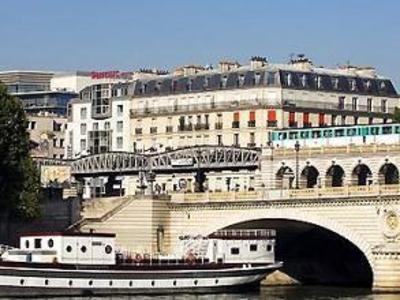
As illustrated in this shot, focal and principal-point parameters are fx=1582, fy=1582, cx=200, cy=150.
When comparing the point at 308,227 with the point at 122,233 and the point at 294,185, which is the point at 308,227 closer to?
the point at 294,185

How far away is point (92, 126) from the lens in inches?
5664

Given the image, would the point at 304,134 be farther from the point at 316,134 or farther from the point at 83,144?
the point at 83,144

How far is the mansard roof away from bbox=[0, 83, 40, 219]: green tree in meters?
28.3

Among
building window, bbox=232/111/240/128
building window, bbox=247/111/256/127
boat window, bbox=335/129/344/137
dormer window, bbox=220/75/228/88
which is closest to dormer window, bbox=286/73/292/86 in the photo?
building window, bbox=247/111/256/127

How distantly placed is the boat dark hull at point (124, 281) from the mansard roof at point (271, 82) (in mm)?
37774

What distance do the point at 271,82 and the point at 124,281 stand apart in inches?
1702

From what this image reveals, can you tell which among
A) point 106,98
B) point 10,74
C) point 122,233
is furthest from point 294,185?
point 10,74

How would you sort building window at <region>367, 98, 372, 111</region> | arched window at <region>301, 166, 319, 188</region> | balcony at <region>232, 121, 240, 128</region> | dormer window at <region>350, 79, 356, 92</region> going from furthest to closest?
building window at <region>367, 98, 372, 111</region>
dormer window at <region>350, 79, 356, 92</region>
balcony at <region>232, 121, 240, 128</region>
arched window at <region>301, 166, 319, 188</region>

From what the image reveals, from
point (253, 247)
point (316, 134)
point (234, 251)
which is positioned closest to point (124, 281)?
point (234, 251)

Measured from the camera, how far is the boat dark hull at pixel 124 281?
83.4 m

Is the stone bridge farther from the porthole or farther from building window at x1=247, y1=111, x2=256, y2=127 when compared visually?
building window at x1=247, y1=111, x2=256, y2=127

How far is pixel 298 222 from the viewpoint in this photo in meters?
96.1

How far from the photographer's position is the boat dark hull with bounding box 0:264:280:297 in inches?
3285

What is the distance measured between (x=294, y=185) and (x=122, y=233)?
12175 millimetres
